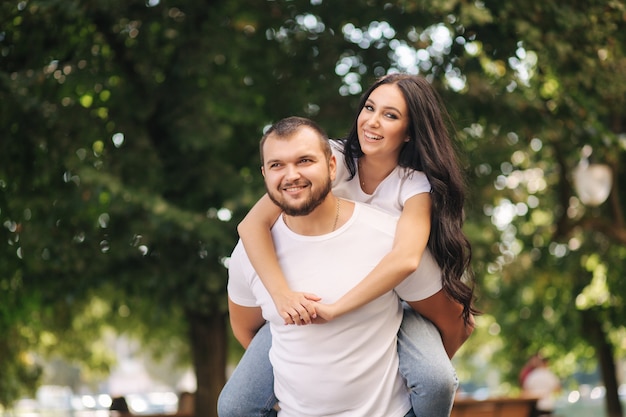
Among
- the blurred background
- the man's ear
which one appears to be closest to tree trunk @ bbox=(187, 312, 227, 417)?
the blurred background

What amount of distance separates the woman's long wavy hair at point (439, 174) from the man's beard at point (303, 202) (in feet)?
1.49

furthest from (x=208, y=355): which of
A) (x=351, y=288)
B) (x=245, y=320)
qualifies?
(x=351, y=288)

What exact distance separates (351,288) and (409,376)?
15.9 inches

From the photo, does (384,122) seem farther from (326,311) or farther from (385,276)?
(326,311)

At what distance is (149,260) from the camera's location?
9961 mm

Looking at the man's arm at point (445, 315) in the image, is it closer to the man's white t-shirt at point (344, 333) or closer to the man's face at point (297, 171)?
the man's white t-shirt at point (344, 333)

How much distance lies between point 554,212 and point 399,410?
458 inches

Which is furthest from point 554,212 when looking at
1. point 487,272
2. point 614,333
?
point 487,272

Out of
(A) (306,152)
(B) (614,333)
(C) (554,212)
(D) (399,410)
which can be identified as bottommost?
(B) (614,333)

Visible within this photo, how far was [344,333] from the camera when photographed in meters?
3.65

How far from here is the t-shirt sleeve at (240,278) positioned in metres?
3.94

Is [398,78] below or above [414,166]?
above

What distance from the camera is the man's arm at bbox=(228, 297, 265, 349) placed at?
162 inches

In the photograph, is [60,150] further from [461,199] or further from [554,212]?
[554,212]
